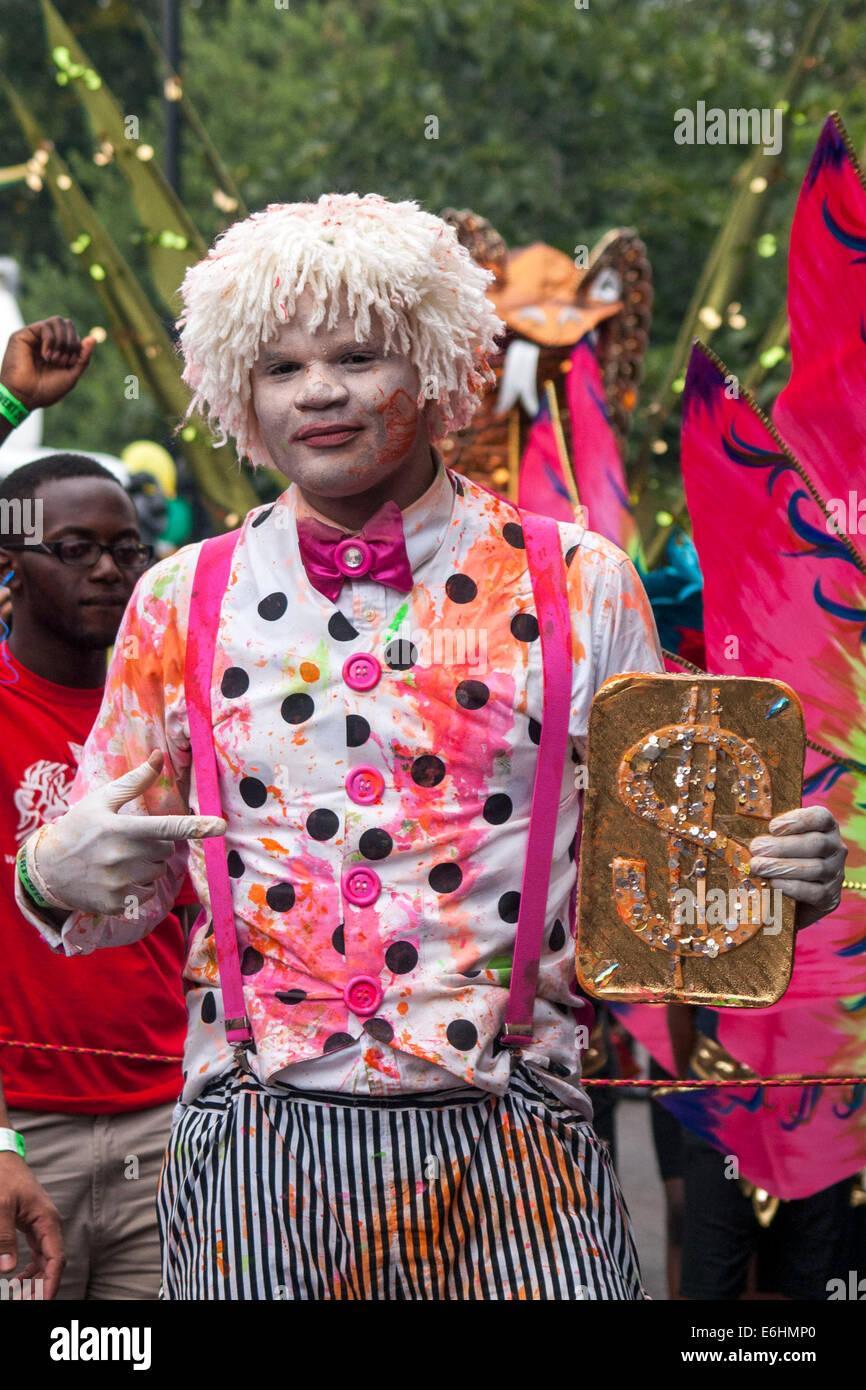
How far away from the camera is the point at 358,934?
88.1 inches

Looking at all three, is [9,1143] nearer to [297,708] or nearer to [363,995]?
[363,995]

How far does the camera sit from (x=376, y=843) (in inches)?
88.9

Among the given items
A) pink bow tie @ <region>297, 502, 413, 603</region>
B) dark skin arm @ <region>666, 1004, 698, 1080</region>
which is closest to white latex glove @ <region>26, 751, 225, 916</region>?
pink bow tie @ <region>297, 502, 413, 603</region>

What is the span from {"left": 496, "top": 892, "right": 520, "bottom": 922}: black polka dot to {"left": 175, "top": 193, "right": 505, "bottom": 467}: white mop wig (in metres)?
0.69

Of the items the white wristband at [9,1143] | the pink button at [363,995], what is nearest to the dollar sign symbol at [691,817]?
the pink button at [363,995]

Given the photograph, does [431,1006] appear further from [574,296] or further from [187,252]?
[574,296]

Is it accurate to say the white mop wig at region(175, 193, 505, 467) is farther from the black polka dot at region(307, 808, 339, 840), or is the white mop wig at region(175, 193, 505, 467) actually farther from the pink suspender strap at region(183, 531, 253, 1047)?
the black polka dot at region(307, 808, 339, 840)

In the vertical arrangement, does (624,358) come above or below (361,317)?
above

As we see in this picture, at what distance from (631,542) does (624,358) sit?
3.16 meters

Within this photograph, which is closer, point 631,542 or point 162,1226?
point 162,1226

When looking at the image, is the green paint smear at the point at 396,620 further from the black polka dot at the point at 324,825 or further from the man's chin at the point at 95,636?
the man's chin at the point at 95,636

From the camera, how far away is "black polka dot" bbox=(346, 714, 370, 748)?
2.28 m

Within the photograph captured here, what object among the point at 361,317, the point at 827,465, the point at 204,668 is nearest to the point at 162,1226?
the point at 204,668

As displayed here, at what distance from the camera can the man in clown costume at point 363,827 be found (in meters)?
2.21
